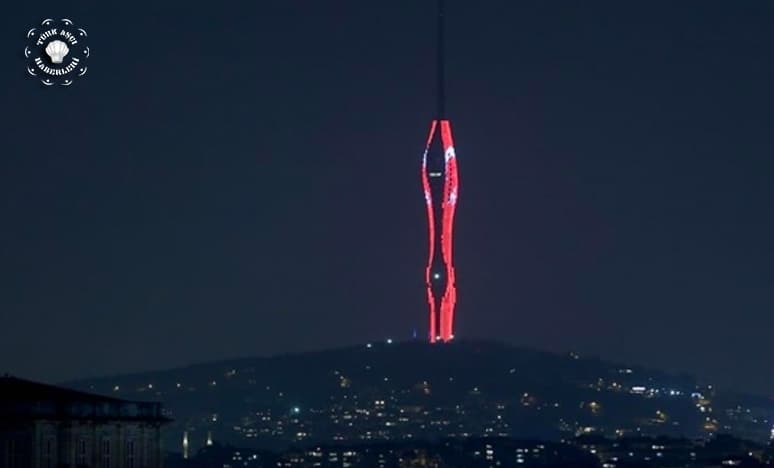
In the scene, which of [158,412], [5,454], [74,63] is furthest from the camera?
[158,412]

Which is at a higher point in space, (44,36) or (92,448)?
(44,36)

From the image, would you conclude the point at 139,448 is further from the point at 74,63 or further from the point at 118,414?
the point at 74,63

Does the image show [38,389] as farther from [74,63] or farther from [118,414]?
[74,63]

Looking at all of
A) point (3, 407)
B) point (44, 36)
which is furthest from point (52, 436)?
point (44, 36)

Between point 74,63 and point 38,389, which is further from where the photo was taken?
point 38,389

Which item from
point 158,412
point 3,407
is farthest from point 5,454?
point 158,412

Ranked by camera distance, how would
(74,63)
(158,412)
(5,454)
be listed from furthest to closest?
(158,412) → (5,454) → (74,63)
